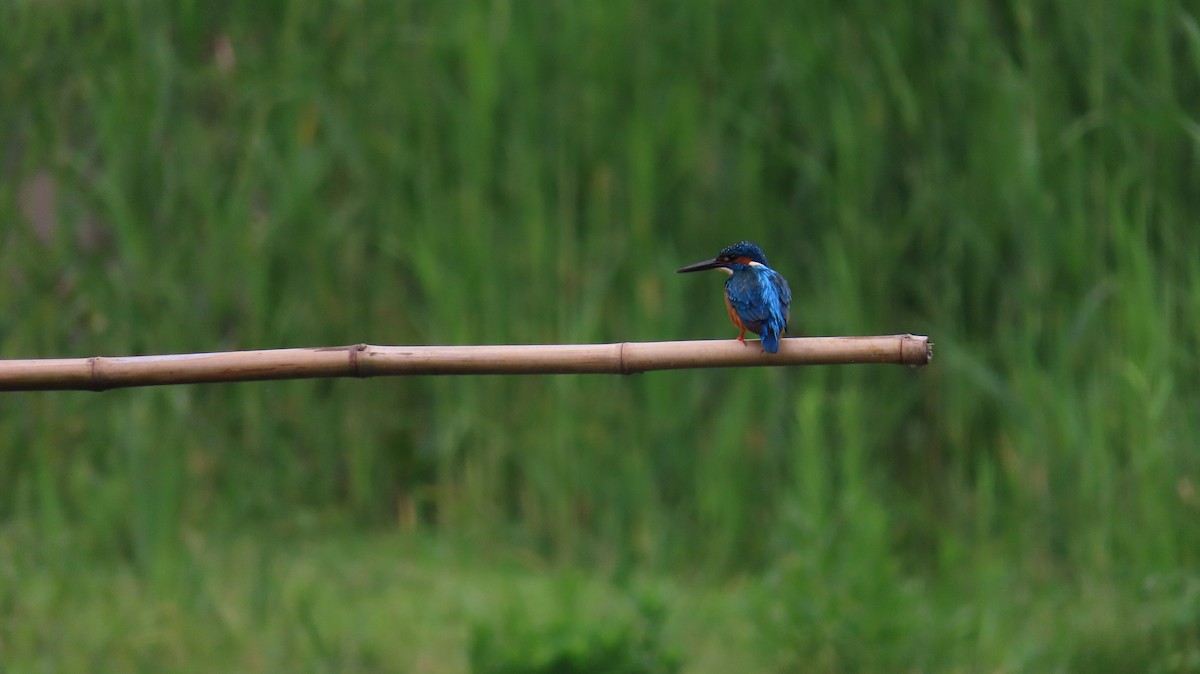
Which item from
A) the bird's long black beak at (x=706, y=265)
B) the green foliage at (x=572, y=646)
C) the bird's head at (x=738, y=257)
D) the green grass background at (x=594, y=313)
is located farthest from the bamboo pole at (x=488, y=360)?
the green grass background at (x=594, y=313)

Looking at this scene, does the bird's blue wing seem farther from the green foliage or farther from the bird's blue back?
the green foliage

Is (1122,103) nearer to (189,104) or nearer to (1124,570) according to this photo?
(1124,570)

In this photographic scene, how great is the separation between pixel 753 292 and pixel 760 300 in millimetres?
55

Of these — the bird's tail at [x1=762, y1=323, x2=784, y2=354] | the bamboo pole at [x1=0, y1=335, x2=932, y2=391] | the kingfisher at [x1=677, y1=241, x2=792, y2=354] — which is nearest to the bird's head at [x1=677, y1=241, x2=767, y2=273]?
the kingfisher at [x1=677, y1=241, x2=792, y2=354]

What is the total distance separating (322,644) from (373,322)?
1.82m

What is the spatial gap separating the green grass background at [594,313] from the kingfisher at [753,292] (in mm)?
1524

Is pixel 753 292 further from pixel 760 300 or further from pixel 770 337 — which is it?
pixel 770 337

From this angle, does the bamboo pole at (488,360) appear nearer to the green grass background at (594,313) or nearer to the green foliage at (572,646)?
the green foliage at (572,646)

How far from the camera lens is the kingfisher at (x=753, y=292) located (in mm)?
3014

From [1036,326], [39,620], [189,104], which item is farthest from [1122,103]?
[39,620]

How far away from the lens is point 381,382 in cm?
614

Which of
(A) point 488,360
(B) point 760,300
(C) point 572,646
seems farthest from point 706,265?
(C) point 572,646

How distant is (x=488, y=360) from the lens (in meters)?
2.58

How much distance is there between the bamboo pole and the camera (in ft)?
8.36
